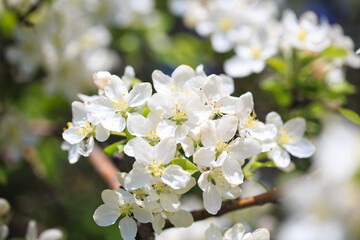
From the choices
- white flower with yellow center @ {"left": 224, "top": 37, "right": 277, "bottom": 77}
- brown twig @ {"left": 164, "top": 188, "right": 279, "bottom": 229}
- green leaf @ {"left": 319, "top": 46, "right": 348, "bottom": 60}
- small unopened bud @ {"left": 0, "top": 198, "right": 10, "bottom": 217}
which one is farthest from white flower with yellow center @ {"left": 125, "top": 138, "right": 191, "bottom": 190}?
green leaf @ {"left": 319, "top": 46, "right": 348, "bottom": 60}

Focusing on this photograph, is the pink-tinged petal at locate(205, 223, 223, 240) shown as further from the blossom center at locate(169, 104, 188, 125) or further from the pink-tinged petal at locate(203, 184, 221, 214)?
the blossom center at locate(169, 104, 188, 125)

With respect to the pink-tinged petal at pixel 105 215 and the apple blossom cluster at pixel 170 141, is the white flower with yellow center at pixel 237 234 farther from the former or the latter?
the pink-tinged petal at pixel 105 215

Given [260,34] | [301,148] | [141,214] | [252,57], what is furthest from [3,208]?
[260,34]

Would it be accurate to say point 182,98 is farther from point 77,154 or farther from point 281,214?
point 281,214

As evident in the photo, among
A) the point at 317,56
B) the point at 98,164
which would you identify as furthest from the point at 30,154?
the point at 317,56

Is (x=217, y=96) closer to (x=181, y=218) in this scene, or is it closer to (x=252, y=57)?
(x=181, y=218)

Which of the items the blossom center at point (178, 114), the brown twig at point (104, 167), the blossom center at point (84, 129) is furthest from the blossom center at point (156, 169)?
the brown twig at point (104, 167)
